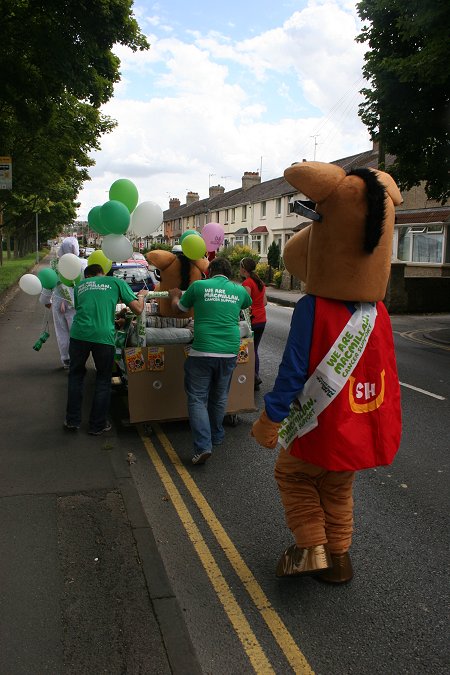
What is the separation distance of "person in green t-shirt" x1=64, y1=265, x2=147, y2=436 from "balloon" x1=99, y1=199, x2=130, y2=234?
526mm

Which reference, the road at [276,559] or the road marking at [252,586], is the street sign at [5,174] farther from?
the road marking at [252,586]

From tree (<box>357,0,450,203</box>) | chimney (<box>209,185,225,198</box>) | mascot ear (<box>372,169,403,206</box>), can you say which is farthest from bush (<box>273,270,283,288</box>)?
chimney (<box>209,185,225,198</box>)

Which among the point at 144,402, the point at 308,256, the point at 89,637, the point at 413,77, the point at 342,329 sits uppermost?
the point at 413,77

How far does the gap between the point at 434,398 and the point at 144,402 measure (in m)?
4.24

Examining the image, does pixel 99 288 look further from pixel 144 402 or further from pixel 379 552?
pixel 379 552

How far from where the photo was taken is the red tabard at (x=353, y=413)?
308 centimetres

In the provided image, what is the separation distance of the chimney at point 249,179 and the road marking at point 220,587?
50638 millimetres

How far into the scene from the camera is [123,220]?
5.82 metres

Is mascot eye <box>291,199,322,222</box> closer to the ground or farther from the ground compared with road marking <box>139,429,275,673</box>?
farther from the ground

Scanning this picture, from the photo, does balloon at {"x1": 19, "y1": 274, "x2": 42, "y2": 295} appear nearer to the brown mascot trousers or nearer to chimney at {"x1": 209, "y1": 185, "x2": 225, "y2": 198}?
the brown mascot trousers

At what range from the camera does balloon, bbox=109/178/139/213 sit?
6.13 metres

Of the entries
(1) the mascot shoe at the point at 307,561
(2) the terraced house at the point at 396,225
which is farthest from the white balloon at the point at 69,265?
(1) the mascot shoe at the point at 307,561

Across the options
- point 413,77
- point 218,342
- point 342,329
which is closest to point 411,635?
point 342,329

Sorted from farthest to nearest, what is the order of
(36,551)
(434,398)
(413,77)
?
(413,77) < (434,398) < (36,551)
